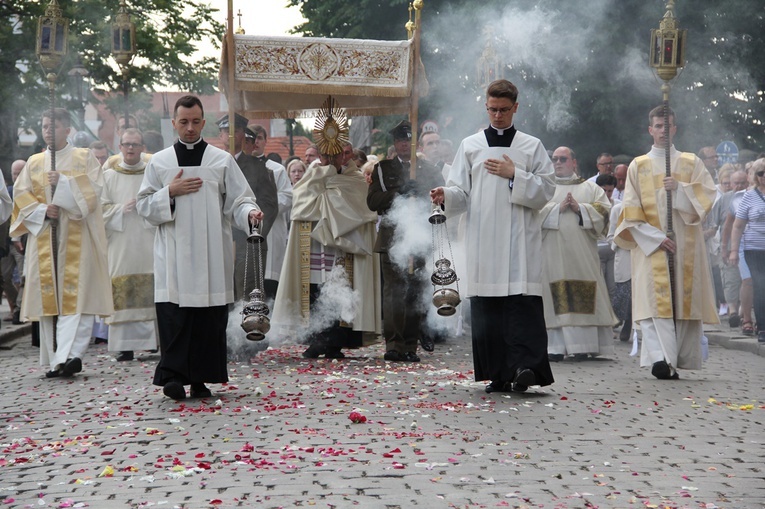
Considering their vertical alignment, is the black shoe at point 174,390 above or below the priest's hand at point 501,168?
below

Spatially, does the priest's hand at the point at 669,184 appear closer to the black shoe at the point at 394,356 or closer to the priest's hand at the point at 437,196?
the priest's hand at the point at 437,196

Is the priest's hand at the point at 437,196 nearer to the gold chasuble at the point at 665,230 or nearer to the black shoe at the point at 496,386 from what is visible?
the black shoe at the point at 496,386

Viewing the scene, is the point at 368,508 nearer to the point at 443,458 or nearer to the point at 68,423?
the point at 443,458

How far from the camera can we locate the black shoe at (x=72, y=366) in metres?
10.8

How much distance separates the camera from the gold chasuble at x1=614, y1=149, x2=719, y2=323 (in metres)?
10.6

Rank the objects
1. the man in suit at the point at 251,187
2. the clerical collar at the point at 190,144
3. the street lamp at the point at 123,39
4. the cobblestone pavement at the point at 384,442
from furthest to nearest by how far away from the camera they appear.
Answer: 1. the street lamp at the point at 123,39
2. the man in suit at the point at 251,187
3. the clerical collar at the point at 190,144
4. the cobblestone pavement at the point at 384,442

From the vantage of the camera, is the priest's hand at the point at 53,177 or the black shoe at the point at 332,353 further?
the black shoe at the point at 332,353

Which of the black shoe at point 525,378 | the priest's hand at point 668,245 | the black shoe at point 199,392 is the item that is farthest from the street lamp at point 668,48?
the black shoe at point 199,392

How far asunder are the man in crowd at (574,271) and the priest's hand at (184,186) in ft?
13.6

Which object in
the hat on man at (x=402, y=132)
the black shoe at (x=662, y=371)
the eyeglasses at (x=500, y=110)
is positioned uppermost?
the hat on man at (x=402, y=132)

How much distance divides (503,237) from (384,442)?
2678 millimetres

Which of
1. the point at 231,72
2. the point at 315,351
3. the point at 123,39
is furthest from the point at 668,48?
the point at 123,39

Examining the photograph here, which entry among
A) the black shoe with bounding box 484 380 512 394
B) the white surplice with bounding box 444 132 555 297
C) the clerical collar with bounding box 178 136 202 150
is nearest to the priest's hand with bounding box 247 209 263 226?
the clerical collar with bounding box 178 136 202 150

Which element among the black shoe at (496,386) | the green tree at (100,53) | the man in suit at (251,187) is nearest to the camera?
the black shoe at (496,386)
